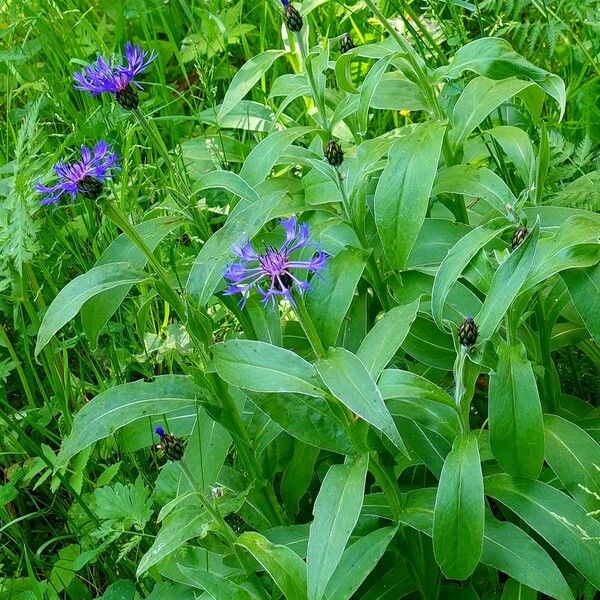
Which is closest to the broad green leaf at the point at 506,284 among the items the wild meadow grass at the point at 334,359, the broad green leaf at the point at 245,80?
the wild meadow grass at the point at 334,359

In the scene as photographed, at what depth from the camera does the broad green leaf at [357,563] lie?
1.70 m

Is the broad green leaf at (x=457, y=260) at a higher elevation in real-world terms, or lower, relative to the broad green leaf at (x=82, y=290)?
lower

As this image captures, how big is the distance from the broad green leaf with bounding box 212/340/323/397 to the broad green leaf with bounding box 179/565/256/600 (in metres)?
0.35

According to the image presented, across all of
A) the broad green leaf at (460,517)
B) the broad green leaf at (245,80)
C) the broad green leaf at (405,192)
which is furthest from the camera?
the broad green leaf at (245,80)

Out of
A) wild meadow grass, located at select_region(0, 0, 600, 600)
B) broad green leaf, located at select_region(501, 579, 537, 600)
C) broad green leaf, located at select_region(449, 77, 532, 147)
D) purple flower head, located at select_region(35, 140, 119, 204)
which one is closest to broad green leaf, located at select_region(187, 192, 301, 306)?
wild meadow grass, located at select_region(0, 0, 600, 600)

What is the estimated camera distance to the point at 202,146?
2732mm

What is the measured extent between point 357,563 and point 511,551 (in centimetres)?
28

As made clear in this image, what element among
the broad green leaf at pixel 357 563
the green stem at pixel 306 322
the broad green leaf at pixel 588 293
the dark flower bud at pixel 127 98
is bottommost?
the broad green leaf at pixel 357 563

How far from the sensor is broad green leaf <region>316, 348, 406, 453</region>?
1470 mm

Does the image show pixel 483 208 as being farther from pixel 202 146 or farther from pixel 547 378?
pixel 202 146

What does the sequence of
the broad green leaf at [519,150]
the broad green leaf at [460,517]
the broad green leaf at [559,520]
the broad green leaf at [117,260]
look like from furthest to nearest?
the broad green leaf at [519,150], the broad green leaf at [117,260], the broad green leaf at [559,520], the broad green leaf at [460,517]

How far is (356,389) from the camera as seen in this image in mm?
1528

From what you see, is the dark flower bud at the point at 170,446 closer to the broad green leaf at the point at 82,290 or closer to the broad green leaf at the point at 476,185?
the broad green leaf at the point at 82,290

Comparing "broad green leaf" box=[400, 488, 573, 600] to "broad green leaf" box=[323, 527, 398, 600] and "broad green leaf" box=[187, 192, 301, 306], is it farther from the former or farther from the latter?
"broad green leaf" box=[187, 192, 301, 306]
